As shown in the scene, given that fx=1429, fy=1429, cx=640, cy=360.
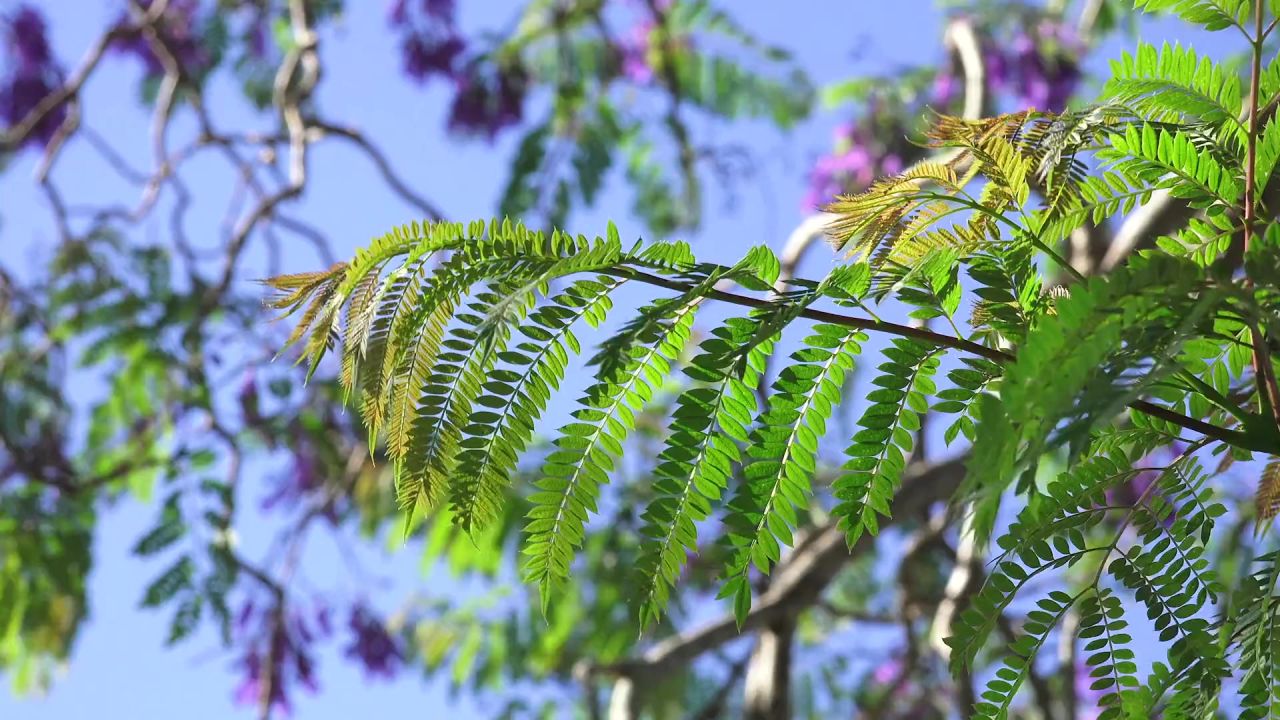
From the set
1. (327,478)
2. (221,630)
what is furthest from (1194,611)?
(327,478)

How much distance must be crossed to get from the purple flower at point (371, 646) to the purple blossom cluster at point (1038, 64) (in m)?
2.76

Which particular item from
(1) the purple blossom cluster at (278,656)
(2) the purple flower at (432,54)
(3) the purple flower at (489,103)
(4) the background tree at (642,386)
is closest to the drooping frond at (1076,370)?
(4) the background tree at (642,386)

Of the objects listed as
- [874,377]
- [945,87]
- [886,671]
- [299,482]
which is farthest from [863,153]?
[874,377]

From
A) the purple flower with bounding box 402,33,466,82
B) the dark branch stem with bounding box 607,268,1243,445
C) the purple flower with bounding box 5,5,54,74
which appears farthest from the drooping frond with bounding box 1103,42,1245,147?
the purple flower with bounding box 5,5,54,74

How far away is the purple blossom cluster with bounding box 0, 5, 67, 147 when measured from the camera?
213 inches

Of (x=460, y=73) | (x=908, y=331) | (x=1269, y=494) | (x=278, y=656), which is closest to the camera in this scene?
(x=908, y=331)

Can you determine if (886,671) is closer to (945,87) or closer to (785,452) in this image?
(945,87)

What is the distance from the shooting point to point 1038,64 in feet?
15.9

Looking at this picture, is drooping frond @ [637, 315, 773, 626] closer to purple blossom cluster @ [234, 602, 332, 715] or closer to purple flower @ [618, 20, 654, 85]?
purple blossom cluster @ [234, 602, 332, 715]

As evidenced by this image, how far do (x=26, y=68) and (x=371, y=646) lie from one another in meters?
2.62

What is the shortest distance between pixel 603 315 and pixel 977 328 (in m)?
0.27

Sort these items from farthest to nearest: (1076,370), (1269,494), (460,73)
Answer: (460,73) < (1269,494) < (1076,370)

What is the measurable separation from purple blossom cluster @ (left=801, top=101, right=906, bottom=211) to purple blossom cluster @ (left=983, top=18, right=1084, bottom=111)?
1.48 ft

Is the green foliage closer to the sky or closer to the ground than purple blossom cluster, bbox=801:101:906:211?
closer to the ground
